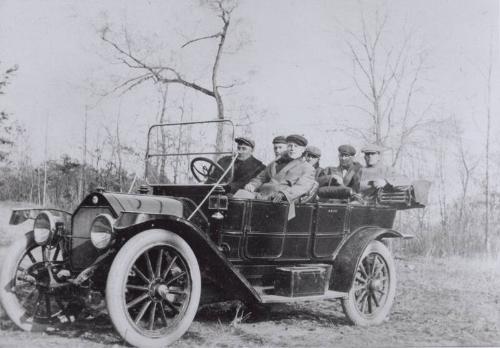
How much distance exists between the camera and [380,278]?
5219 mm

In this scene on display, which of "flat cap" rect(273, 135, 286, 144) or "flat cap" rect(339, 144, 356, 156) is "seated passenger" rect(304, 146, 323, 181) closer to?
"flat cap" rect(339, 144, 356, 156)

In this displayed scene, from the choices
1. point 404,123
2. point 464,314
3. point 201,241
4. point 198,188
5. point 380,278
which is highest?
point 404,123

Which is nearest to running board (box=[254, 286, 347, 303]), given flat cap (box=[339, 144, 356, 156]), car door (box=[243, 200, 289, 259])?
car door (box=[243, 200, 289, 259])

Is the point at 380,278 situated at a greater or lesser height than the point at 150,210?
lesser

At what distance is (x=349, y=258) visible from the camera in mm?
4879

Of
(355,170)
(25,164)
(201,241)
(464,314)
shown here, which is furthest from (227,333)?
(25,164)

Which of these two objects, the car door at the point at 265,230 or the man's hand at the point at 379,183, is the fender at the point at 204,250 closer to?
the car door at the point at 265,230

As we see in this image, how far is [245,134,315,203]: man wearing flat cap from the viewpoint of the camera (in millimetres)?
4699

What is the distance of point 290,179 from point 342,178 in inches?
62.2

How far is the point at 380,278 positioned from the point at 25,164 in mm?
7512

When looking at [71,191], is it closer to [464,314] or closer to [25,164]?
[25,164]

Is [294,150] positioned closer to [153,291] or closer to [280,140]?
[280,140]

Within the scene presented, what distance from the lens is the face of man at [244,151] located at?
545 centimetres

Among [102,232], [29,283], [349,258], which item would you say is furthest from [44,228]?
[349,258]
